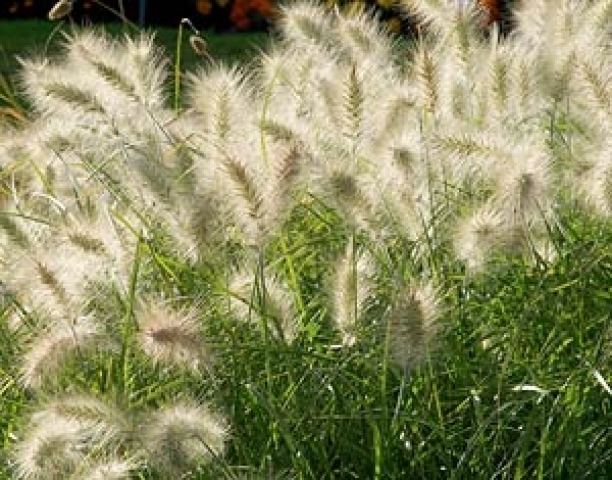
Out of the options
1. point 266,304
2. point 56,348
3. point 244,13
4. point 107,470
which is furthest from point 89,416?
point 244,13

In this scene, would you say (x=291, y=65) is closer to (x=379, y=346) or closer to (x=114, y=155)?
(x=114, y=155)

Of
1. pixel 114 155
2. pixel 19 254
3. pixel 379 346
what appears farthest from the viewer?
pixel 114 155

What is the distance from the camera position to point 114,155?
9.79ft

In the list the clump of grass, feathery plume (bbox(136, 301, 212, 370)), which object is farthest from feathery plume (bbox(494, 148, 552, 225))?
feathery plume (bbox(136, 301, 212, 370))

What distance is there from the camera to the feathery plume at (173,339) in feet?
7.27

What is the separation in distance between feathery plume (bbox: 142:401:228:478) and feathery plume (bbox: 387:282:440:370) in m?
0.26

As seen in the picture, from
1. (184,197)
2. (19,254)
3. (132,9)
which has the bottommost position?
(132,9)

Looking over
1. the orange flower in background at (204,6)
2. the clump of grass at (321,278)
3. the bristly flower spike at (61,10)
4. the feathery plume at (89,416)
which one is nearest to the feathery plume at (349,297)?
the clump of grass at (321,278)

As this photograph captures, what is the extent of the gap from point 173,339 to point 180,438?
0.44 feet

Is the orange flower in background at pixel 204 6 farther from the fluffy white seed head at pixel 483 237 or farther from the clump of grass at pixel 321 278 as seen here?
the fluffy white seed head at pixel 483 237

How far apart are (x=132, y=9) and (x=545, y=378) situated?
947 centimetres

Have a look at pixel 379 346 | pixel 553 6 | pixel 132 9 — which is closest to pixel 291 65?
pixel 553 6

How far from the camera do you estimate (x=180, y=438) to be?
7.13 ft

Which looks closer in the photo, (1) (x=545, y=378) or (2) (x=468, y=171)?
(1) (x=545, y=378)
